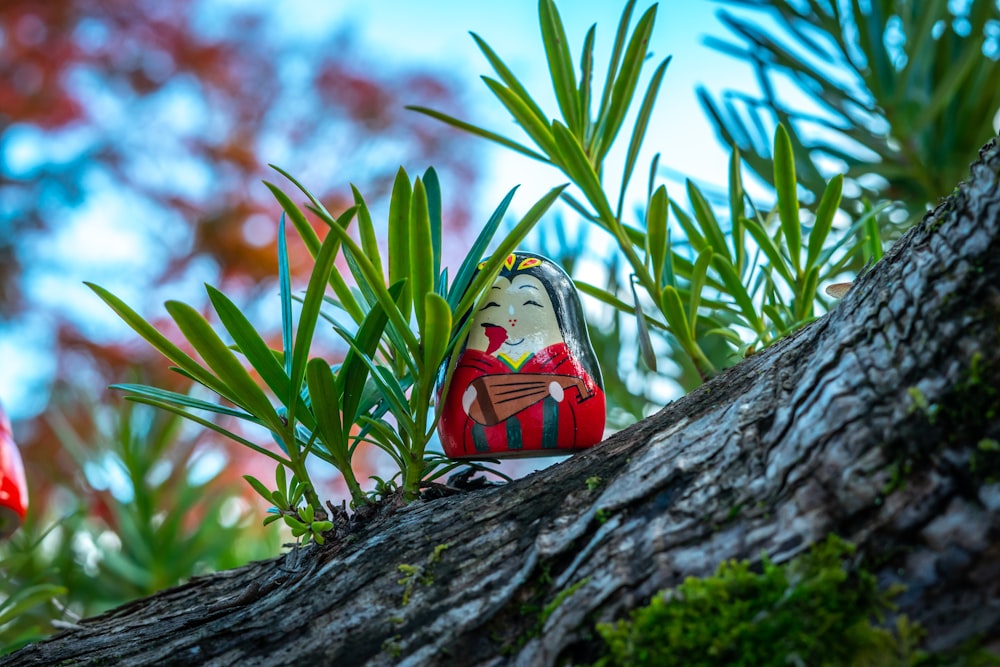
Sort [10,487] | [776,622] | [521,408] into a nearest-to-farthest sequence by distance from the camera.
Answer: [776,622] < [521,408] < [10,487]

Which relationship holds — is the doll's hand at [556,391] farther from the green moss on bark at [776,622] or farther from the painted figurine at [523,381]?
the green moss on bark at [776,622]

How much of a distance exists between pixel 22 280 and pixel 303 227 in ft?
13.2

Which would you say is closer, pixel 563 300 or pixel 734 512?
pixel 734 512

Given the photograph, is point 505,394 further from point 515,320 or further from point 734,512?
point 734,512

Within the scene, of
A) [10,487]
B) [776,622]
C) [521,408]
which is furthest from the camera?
[10,487]

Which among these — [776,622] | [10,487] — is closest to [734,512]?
[776,622]

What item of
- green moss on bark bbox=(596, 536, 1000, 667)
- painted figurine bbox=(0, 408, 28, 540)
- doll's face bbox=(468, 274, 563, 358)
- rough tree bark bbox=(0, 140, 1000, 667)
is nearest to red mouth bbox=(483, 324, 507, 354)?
doll's face bbox=(468, 274, 563, 358)

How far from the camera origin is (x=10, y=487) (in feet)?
2.97

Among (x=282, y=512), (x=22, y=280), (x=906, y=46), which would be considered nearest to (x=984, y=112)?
(x=906, y=46)

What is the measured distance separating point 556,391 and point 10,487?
742 millimetres

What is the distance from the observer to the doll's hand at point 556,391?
630mm

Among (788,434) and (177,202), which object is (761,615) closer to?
(788,434)

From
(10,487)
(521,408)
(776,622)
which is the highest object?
(10,487)

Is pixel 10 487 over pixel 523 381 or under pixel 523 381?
over
